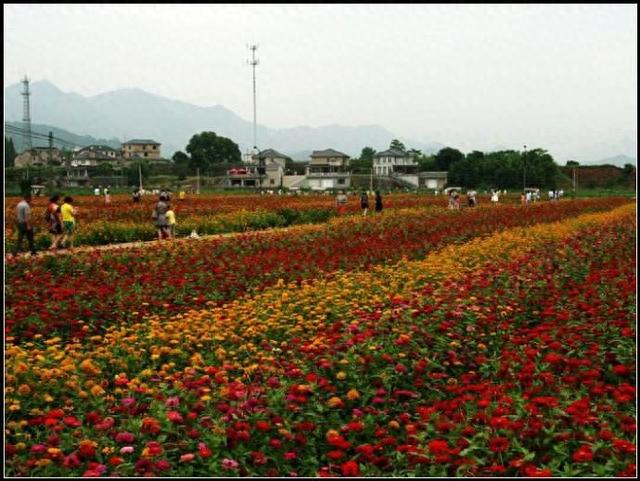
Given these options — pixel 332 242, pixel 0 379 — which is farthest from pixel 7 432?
pixel 332 242

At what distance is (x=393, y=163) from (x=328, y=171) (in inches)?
486

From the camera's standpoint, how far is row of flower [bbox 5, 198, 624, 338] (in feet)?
24.6

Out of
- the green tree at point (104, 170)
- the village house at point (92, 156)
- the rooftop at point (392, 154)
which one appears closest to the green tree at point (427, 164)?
the rooftop at point (392, 154)

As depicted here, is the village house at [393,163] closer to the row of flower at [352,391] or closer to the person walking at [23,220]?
the person walking at [23,220]

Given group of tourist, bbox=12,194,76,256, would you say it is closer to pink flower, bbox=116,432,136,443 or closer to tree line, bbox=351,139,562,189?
pink flower, bbox=116,432,136,443

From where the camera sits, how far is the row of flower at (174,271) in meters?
7.50

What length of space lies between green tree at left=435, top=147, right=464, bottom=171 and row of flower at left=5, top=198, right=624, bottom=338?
85168 mm

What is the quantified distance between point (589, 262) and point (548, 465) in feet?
22.2

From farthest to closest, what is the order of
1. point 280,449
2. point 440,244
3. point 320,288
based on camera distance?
1. point 440,244
2. point 320,288
3. point 280,449

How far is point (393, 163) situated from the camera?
106 metres

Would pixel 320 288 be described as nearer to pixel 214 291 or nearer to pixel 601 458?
pixel 214 291

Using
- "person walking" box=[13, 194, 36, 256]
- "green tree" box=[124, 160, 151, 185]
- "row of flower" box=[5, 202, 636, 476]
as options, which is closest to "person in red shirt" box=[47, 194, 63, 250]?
"person walking" box=[13, 194, 36, 256]

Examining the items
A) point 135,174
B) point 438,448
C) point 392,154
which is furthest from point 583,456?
point 392,154

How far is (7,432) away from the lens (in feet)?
13.1
